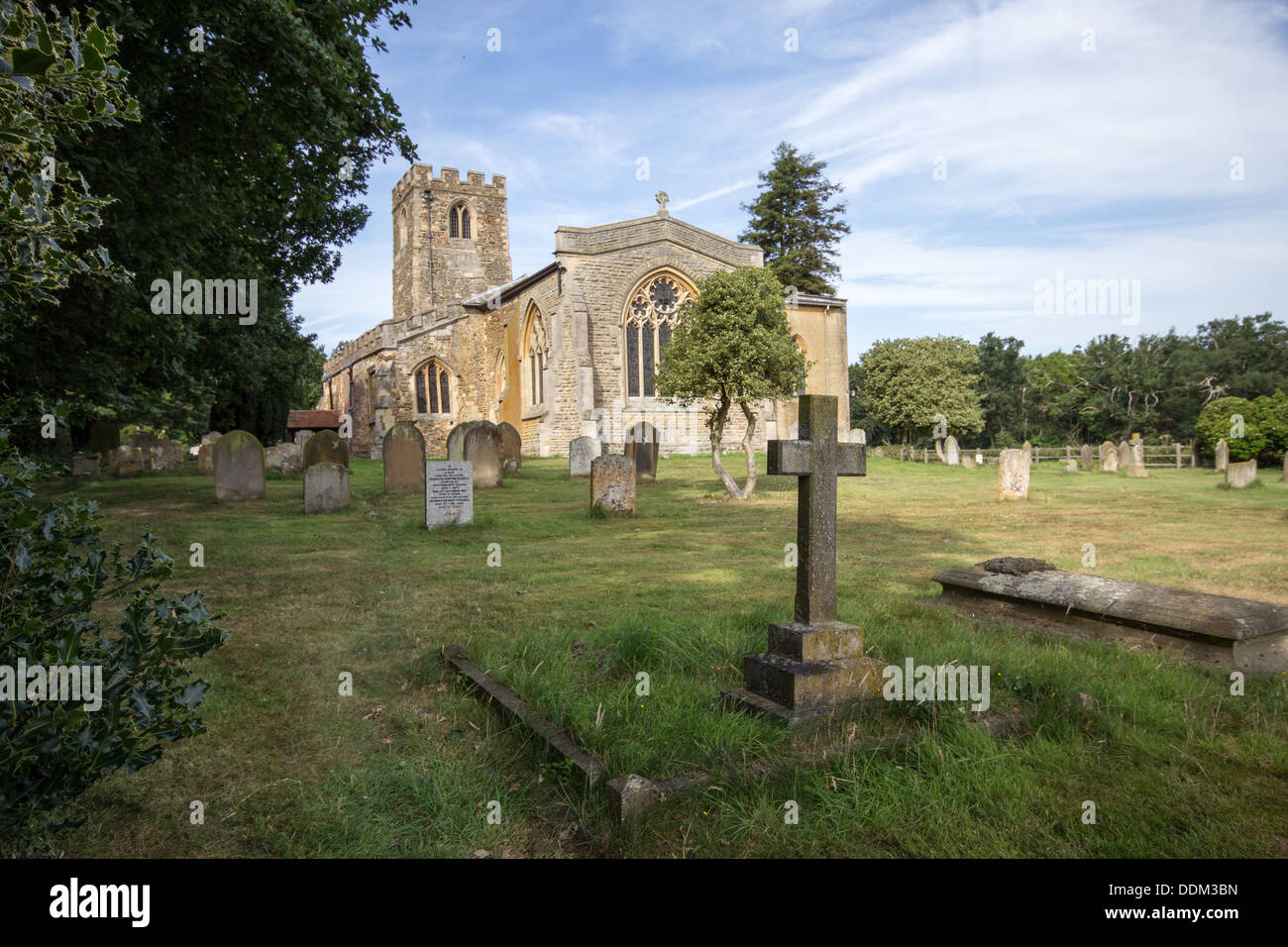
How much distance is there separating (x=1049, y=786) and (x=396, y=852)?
2540mm

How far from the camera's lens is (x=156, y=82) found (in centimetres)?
652

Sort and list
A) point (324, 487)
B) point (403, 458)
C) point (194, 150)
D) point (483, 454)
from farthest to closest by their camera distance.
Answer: point (483, 454)
point (403, 458)
point (324, 487)
point (194, 150)

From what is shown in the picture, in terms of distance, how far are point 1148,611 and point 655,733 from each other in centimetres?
346

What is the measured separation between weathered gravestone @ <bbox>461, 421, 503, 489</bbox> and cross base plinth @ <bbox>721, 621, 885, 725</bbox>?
1258 centimetres

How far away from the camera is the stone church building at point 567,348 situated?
27.6m

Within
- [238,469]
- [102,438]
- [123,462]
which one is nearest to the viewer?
[238,469]

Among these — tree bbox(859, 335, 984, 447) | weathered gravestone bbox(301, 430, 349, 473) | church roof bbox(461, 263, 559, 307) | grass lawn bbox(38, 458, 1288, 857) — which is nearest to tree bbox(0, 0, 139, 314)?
grass lawn bbox(38, 458, 1288, 857)

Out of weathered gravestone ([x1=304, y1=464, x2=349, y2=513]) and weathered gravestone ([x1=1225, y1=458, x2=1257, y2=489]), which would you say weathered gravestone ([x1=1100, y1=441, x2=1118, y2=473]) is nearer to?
weathered gravestone ([x1=1225, y1=458, x2=1257, y2=489])

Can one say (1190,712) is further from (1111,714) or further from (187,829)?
(187,829)

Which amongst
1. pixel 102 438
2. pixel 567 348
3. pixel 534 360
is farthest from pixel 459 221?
pixel 102 438

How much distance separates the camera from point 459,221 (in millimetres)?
42312

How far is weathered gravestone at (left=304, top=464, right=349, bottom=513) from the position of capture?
1208 cm

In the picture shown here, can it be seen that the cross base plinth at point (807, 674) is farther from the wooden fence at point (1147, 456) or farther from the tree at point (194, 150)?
the wooden fence at point (1147, 456)

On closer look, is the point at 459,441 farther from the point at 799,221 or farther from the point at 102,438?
the point at 799,221
